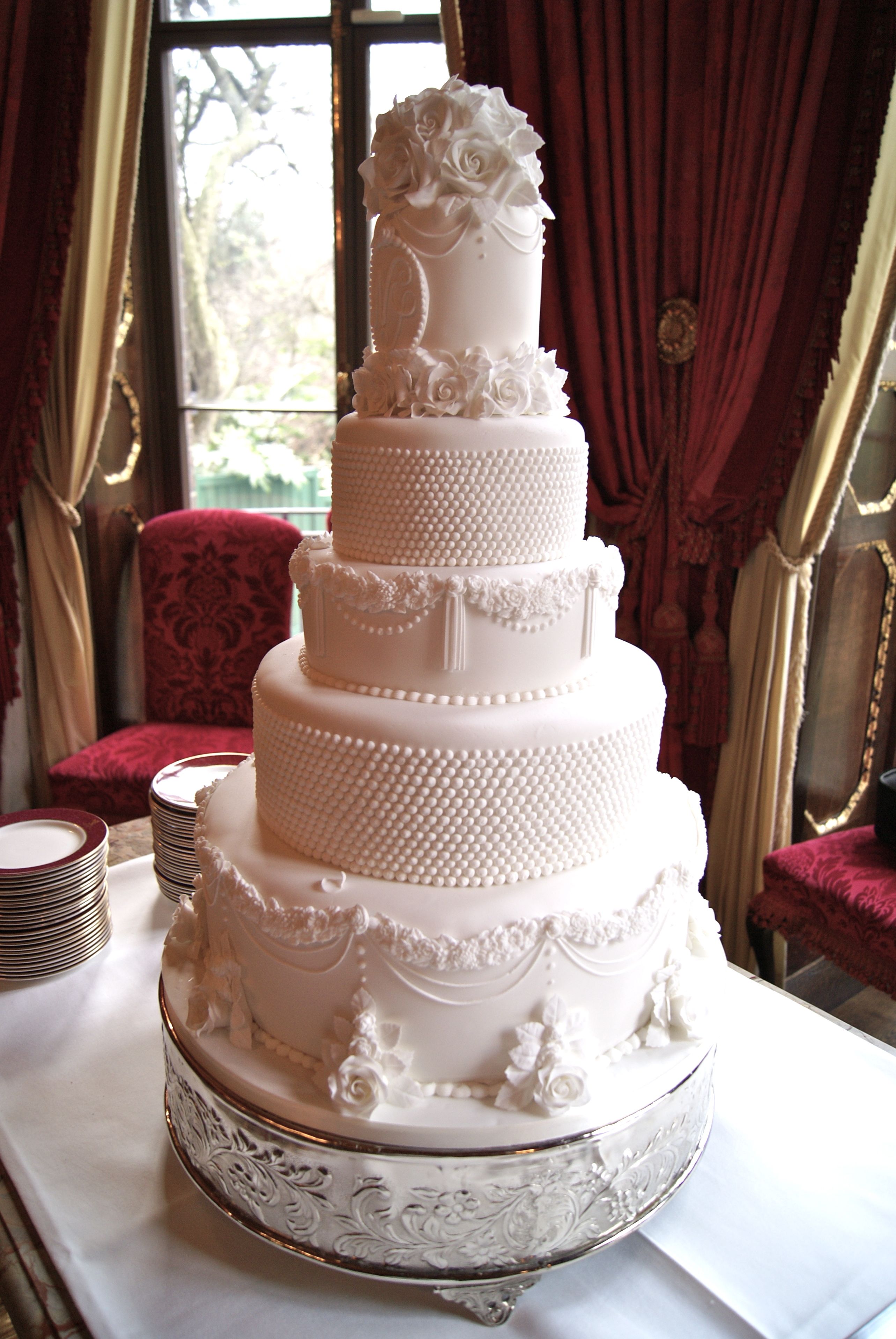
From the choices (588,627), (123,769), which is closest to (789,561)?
(588,627)

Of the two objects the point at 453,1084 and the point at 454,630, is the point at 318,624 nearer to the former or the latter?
the point at 454,630

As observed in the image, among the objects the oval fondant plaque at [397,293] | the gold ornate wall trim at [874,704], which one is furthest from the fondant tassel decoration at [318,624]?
the gold ornate wall trim at [874,704]

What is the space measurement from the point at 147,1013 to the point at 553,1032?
0.97m

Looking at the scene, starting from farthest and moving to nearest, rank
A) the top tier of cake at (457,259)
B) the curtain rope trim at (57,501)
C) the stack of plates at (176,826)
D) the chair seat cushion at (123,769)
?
the curtain rope trim at (57,501) < the chair seat cushion at (123,769) < the stack of plates at (176,826) < the top tier of cake at (457,259)

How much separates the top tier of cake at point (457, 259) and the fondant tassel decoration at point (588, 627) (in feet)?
1.00

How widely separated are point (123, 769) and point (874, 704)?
107 inches

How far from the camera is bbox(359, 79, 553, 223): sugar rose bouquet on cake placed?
53.6 inches

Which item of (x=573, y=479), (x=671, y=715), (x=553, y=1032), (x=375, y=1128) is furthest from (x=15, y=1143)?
(x=671, y=715)

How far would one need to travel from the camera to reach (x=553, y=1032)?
52.9 inches

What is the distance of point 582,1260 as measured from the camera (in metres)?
1.42

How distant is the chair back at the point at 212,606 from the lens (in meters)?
3.67

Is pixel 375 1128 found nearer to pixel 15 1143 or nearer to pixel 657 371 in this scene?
pixel 15 1143

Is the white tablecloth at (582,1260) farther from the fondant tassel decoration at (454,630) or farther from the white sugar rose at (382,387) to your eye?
the white sugar rose at (382,387)

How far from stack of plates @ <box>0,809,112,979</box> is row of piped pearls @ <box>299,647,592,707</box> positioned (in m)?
0.82
